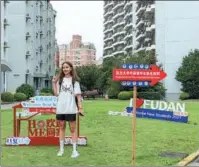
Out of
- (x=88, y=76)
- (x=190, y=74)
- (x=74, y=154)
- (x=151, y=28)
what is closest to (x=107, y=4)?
(x=151, y=28)

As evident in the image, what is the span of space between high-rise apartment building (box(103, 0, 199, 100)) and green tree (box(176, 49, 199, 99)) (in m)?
0.79

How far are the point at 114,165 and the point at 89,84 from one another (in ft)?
144

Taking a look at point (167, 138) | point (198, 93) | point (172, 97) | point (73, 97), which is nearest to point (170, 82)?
point (172, 97)

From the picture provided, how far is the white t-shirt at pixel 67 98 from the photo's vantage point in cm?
846

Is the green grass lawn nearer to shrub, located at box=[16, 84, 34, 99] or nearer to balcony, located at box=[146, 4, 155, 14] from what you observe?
shrub, located at box=[16, 84, 34, 99]

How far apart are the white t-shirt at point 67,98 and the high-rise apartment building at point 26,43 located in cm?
4523

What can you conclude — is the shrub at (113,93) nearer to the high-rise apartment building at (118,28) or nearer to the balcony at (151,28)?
the balcony at (151,28)

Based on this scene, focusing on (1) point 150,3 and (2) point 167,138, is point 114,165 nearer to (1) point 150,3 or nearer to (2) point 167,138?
(2) point 167,138

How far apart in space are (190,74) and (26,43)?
76.4ft

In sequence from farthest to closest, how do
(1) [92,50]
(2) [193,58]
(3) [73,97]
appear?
(1) [92,50]
(2) [193,58]
(3) [73,97]

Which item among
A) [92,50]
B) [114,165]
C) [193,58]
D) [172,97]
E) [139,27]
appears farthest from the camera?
[139,27]

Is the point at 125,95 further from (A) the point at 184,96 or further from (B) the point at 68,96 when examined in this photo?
(B) the point at 68,96

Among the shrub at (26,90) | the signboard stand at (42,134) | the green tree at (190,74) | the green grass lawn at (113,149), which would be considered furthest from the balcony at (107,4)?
the signboard stand at (42,134)

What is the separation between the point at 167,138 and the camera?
11.4m
